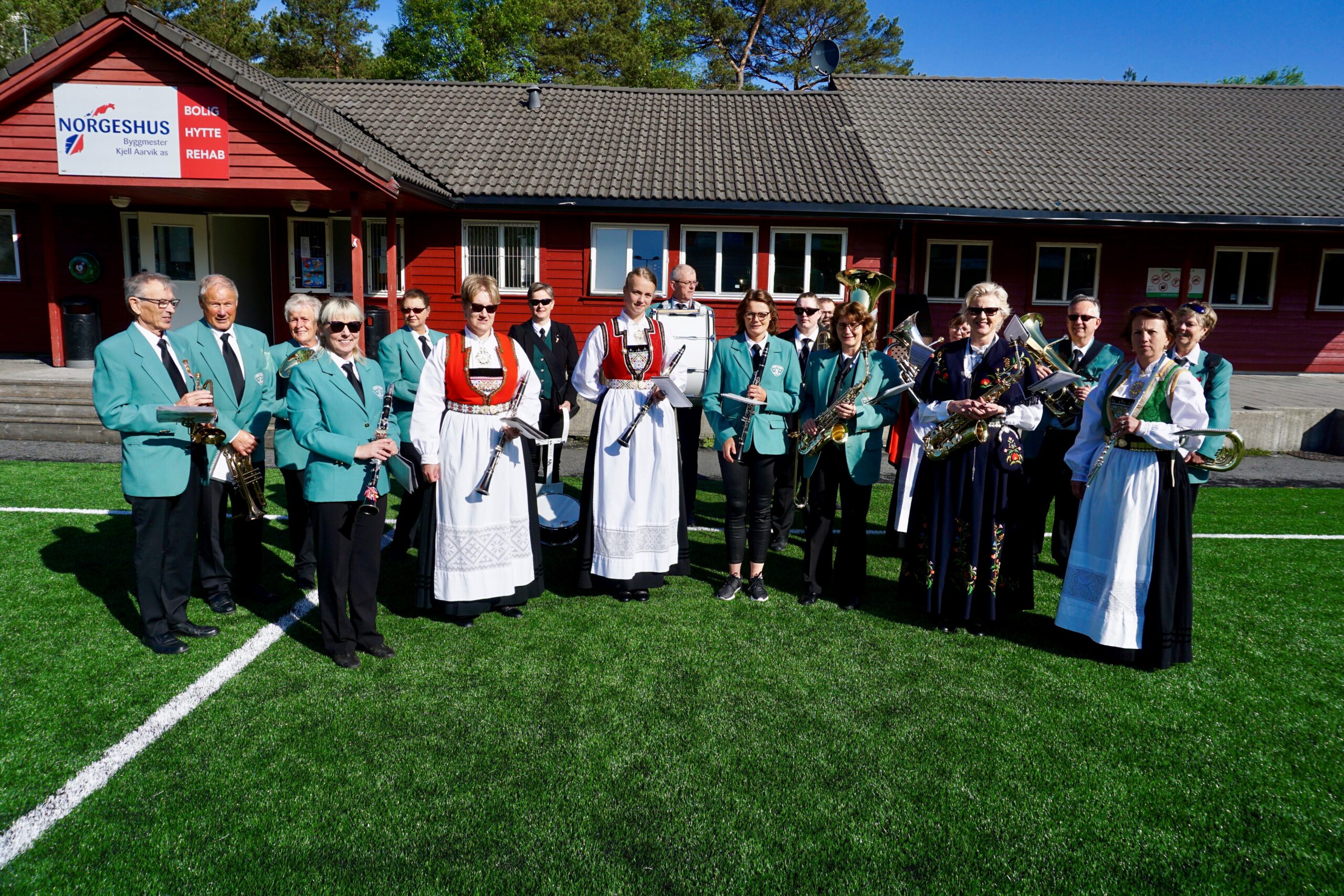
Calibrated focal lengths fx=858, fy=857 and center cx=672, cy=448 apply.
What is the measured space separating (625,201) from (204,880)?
13.5 metres

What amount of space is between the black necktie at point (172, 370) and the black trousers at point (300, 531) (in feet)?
3.08

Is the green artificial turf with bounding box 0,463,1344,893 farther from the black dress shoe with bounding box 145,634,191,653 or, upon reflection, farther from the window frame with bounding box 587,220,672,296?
the window frame with bounding box 587,220,672,296

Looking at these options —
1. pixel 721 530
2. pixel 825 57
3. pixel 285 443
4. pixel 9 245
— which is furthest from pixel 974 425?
pixel 825 57

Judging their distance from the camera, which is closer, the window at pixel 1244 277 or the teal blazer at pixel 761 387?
the teal blazer at pixel 761 387

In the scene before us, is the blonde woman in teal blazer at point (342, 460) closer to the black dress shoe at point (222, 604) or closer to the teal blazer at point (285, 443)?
the teal blazer at point (285, 443)

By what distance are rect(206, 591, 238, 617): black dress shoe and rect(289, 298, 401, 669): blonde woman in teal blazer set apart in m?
1.11

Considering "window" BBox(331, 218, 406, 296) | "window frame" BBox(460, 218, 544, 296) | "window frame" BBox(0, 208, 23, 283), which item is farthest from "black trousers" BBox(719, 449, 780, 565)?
"window frame" BBox(0, 208, 23, 283)

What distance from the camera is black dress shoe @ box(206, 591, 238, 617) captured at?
5098 mm

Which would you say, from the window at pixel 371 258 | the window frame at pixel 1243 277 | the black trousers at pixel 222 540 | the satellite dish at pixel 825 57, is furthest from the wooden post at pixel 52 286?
the window frame at pixel 1243 277

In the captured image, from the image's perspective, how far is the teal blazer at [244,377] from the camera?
4.75 meters

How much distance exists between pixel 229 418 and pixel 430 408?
3.99 feet

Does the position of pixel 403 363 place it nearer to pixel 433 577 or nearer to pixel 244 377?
pixel 244 377

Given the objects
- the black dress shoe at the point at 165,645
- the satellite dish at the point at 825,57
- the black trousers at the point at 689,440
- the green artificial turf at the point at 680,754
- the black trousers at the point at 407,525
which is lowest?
the green artificial turf at the point at 680,754

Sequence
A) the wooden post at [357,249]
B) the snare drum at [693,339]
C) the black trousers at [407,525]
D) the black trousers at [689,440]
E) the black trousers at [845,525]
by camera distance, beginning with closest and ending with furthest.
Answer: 1. the black trousers at [845,525]
2. the snare drum at [693,339]
3. the black trousers at [407,525]
4. the black trousers at [689,440]
5. the wooden post at [357,249]
